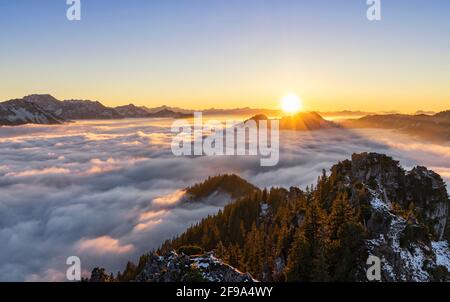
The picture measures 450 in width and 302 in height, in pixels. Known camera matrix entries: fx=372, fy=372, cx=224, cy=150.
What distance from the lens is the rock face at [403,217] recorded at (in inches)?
2368

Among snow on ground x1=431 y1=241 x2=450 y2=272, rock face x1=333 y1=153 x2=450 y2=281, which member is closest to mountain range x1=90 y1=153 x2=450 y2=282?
rock face x1=333 y1=153 x2=450 y2=281

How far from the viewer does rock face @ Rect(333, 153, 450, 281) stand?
60.2 meters

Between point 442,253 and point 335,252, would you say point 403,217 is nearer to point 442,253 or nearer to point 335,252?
point 442,253

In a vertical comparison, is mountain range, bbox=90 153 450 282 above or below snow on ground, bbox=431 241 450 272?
above

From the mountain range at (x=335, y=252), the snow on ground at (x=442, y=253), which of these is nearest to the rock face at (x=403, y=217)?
the snow on ground at (x=442, y=253)

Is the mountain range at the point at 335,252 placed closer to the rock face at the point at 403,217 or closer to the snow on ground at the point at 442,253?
the rock face at the point at 403,217

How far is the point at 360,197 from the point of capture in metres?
73.5

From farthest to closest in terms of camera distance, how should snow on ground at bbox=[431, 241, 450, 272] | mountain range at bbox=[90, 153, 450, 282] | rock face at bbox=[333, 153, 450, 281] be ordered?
snow on ground at bbox=[431, 241, 450, 272]
rock face at bbox=[333, 153, 450, 281]
mountain range at bbox=[90, 153, 450, 282]

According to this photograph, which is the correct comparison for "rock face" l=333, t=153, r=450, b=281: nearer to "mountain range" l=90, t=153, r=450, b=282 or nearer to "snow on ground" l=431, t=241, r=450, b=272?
"snow on ground" l=431, t=241, r=450, b=272

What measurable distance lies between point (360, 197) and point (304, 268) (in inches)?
941

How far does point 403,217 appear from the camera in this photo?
76500mm
